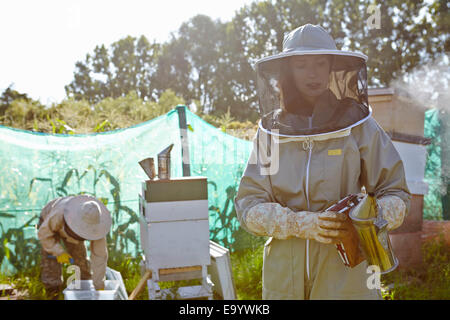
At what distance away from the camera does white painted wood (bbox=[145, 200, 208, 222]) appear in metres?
3.05

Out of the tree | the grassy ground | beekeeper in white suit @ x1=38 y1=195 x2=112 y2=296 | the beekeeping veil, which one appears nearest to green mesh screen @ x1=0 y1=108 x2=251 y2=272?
the grassy ground

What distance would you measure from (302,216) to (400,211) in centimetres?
31

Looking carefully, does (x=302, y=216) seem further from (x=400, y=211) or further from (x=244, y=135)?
(x=244, y=135)

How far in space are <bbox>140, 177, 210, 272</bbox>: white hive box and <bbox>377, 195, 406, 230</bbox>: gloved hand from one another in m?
2.01

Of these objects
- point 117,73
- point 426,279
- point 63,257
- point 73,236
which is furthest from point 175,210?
point 117,73

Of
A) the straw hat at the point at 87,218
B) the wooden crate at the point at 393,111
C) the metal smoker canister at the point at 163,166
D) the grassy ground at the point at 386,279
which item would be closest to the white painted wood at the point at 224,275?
the grassy ground at the point at 386,279

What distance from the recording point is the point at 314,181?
1323 mm

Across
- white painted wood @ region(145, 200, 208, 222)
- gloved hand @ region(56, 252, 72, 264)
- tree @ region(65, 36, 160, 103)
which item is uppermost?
tree @ region(65, 36, 160, 103)

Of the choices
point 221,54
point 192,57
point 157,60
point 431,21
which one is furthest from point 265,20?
point 157,60

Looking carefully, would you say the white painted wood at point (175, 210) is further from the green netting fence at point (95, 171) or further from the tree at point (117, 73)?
the tree at point (117, 73)

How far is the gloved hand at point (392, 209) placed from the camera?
1.24 meters

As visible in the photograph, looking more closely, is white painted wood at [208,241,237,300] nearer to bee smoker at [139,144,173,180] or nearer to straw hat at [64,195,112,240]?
bee smoker at [139,144,173,180]

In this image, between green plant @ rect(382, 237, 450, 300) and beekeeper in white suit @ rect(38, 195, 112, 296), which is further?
beekeeper in white suit @ rect(38, 195, 112, 296)

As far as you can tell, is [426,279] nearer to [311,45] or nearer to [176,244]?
[176,244]
